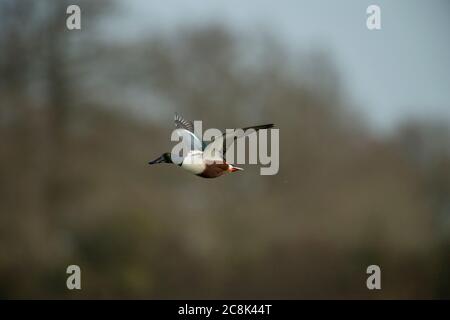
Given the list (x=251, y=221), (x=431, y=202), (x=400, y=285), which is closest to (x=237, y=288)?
(x=251, y=221)

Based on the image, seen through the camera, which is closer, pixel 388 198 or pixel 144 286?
pixel 388 198

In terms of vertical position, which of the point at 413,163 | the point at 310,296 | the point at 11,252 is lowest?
the point at 310,296

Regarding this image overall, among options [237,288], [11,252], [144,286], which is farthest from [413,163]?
[11,252]

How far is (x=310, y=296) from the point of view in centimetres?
637

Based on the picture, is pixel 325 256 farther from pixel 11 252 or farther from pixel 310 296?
pixel 11 252

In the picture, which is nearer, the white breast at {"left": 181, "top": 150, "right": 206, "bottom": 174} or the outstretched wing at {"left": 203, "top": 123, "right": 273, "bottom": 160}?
the outstretched wing at {"left": 203, "top": 123, "right": 273, "bottom": 160}

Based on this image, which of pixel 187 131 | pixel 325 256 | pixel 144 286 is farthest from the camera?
pixel 144 286

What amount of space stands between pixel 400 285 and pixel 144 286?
2.14m

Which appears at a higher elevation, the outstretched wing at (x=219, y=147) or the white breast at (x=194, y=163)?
the outstretched wing at (x=219, y=147)

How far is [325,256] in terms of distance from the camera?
6.21m

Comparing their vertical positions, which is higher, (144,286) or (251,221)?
(251,221)

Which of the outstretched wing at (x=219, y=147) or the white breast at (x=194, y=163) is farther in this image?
the white breast at (x=194, y=163)

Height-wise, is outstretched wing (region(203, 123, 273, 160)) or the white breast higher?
outstretched wing (region(203, 123, 273, 160))

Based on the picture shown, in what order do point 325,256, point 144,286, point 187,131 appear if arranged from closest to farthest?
point 187,131, point 325,256, point 144,286
